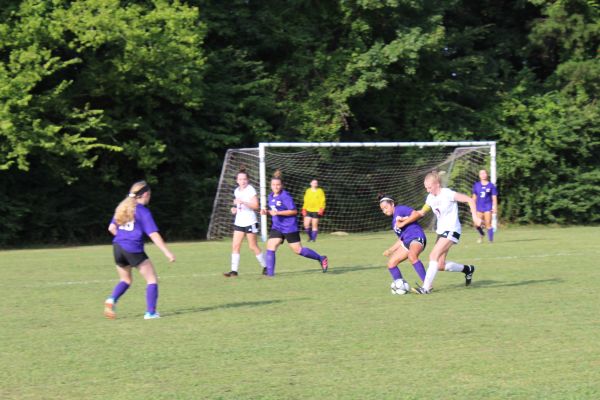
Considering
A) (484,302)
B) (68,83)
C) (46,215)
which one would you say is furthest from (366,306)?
(46,215)

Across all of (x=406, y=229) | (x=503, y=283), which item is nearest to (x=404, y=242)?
(x=406, y=229)

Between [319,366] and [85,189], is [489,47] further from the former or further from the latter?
[319,366]

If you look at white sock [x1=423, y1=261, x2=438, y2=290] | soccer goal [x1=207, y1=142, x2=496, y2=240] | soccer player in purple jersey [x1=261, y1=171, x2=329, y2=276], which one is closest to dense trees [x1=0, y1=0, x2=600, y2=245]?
soccer goal [x1=207, y1=142, x2=496, y2=240]

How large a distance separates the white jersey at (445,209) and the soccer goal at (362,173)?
1551cm

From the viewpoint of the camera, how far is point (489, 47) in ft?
113

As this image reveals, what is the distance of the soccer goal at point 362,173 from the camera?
28.3 meters

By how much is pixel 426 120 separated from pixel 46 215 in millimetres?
12847

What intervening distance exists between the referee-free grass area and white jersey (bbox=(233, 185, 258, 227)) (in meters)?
0.90

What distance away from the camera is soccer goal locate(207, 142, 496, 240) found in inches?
1115

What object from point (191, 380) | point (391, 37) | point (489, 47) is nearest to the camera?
A: point (191, 380)

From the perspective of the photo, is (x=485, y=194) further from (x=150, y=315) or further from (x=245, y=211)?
(x=150, y=315)

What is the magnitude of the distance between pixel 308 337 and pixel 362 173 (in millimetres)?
21346

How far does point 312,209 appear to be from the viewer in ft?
85.3

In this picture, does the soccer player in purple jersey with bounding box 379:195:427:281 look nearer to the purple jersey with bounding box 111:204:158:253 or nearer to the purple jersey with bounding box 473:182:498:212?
the purple jersey with bounding box 111:204:158:253
